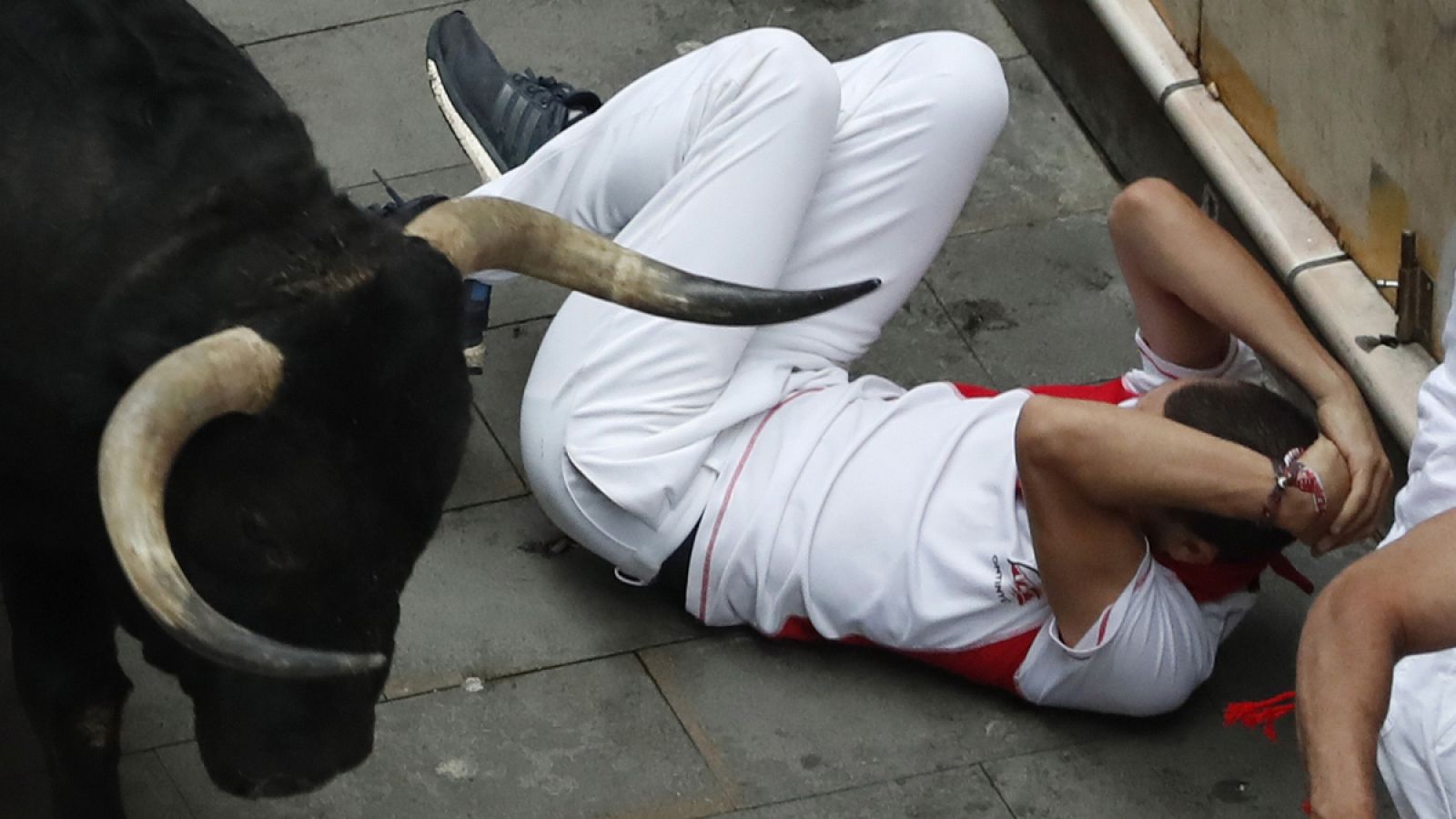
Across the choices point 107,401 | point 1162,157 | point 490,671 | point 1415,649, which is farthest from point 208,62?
point 1162,157

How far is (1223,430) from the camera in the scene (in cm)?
395

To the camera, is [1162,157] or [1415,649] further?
[1162,157]

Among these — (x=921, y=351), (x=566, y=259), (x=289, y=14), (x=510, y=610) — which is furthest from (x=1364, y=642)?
(x=289, y=14)

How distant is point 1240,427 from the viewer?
12.9 ft

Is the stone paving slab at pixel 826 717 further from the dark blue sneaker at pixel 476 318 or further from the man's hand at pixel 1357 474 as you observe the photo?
the dark blue sneaker at pixel 476 318

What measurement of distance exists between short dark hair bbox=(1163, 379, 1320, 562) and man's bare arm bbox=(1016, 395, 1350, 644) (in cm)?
6

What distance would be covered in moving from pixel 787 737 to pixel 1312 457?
3.61 feet

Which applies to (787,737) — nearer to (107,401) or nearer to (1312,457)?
(1312,457)

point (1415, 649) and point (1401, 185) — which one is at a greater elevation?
point (1415, 649)

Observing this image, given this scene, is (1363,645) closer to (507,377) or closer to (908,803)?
(908,803)

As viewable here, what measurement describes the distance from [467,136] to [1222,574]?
2.05 meters

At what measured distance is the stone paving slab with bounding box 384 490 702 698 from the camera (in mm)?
4492

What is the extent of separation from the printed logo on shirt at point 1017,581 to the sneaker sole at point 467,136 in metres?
1.58

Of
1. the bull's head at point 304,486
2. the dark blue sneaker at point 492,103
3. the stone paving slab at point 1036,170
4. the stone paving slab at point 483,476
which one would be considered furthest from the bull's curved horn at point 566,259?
the stone paving slab at point 1036,170
